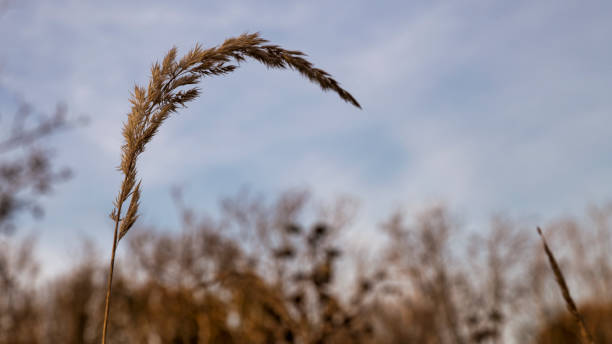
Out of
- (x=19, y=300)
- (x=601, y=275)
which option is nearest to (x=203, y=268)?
(x=19, y=300)

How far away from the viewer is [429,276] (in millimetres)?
26516

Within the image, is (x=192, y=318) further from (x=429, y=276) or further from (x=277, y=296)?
(x=429, y=276)

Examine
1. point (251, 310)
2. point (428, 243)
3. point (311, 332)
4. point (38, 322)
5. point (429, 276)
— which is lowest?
A: point (311, 332)

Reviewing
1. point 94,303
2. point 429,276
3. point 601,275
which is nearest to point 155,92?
point 429,276

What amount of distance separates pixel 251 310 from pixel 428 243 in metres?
23.5

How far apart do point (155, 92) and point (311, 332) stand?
15.9ft

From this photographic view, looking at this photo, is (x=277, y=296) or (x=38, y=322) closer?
(x=277, y=296)

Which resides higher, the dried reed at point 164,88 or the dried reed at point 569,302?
the dried reed at point 164,88

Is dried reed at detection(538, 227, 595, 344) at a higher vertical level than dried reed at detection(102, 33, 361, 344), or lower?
lower

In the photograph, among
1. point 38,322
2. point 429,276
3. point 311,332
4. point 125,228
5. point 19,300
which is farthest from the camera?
point 38,322

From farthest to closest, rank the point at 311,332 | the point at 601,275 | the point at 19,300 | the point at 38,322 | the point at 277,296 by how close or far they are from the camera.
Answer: the point at 601,275 < the point at 38,322 < the point at 19,300 < the point at 311,332 < the point at 277,296

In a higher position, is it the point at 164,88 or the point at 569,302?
the point at 164,88

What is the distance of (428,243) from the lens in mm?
27406

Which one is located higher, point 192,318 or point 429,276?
point 429,276
